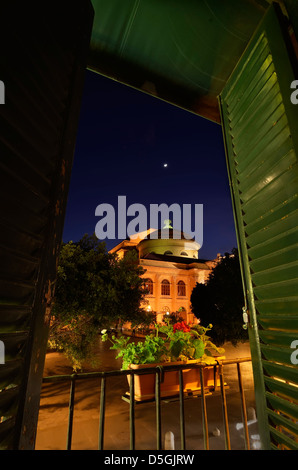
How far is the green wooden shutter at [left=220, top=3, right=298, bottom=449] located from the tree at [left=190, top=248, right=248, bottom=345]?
18.4 m

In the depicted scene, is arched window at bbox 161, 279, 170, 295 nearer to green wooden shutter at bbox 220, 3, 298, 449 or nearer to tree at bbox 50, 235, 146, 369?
tree at bbox 50, 235, 146, 369

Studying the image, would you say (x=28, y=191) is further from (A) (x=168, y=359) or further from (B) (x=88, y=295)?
(B) (x=88, y=295)

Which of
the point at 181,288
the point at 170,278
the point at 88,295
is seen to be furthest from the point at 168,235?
the point at 88,295

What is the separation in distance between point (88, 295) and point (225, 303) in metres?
15.1

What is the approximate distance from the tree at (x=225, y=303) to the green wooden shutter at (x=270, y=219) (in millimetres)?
18441

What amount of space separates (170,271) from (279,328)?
135ft

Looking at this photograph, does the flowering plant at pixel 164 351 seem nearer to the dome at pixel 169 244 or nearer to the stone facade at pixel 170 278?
the stone facade at pixel 170 278

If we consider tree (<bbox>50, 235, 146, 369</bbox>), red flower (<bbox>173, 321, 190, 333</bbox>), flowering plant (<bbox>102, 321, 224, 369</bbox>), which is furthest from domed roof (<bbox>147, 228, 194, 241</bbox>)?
flowering plant (<bbox>102, 321, 224, 369</bbox>)

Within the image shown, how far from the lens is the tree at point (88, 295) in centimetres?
834

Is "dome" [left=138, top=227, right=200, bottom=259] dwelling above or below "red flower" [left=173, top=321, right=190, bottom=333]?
above

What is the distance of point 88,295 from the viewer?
8.60 m

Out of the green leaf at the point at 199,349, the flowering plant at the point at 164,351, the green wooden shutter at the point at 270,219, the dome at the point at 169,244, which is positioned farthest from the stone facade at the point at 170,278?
the green wooden shutter at the point at 270,219

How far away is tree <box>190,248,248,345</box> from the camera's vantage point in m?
19.7

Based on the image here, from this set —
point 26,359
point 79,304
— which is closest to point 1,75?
point 26,359
